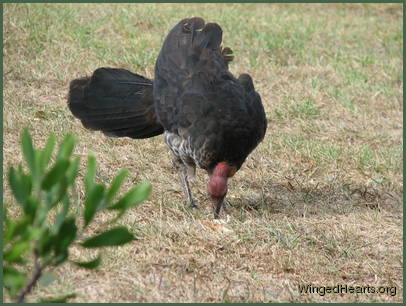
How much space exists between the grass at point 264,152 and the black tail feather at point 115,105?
389 mm

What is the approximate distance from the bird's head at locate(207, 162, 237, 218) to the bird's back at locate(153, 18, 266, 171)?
0.07 metres

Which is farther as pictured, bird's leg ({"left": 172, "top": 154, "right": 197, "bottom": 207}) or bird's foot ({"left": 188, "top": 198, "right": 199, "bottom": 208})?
bird's leg ({"left": 172, "top": 154, "right": 197, "bottom": 207})

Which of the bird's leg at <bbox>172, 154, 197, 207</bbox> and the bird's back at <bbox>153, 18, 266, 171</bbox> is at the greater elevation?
the bird's back at <bbox>153, 18, 266, 171</bbox>

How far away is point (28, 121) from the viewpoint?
7.64 metres

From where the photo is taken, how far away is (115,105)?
22.5ft

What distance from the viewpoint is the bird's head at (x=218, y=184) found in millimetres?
6027

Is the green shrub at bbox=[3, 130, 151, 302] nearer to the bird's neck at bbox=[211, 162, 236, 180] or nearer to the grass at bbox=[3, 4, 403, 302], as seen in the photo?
the grass at bbox=[3, 4, 403, 302]

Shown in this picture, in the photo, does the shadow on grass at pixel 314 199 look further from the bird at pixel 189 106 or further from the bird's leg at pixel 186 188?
the bird at pixel 189 106

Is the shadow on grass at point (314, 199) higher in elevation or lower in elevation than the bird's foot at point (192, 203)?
lower

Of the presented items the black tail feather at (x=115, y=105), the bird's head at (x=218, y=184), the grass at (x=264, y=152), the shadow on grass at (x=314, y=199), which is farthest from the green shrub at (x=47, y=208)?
the black tail feather at (x=115, y=105)

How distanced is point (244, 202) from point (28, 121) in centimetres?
241

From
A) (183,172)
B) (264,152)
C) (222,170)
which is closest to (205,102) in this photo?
(222,170)

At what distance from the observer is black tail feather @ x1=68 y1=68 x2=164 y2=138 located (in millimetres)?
6812

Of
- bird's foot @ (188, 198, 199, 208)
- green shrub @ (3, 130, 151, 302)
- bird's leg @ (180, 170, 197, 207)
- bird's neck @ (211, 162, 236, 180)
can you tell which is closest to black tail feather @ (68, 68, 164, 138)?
bird's leg @ (180, 170, 197, 207)
